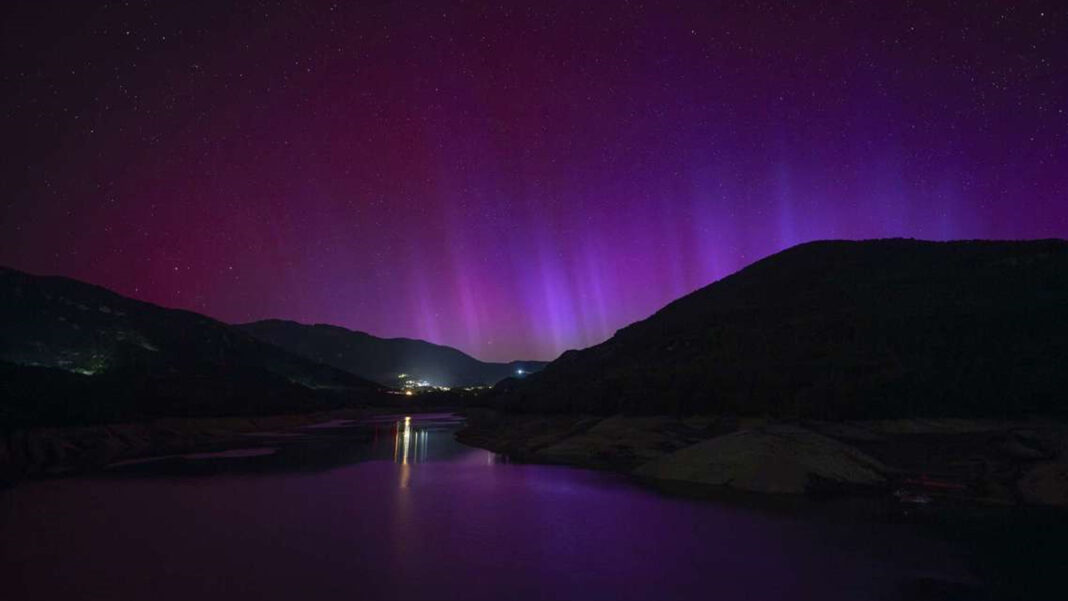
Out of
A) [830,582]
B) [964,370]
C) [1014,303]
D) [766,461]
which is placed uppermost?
[1014,303]

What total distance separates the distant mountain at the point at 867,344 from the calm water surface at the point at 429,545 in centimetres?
2212

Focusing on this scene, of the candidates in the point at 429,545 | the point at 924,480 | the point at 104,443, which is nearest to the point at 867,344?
the point at 924,480

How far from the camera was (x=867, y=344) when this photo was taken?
190 ft

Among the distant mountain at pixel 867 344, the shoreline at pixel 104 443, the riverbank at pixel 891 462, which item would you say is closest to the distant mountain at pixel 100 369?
the shoreline at pixel 104 443

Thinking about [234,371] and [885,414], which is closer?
[885,414]

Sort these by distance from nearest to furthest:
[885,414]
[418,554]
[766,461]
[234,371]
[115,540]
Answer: [418,554]
[115,540]
[766,461]
[885,414]
[234,371]

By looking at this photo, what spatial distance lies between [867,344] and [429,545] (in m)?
48.3

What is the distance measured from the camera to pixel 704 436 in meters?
54.8

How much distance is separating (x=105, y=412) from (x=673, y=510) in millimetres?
71339

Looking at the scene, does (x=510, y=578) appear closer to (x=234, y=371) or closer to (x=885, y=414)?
(x=885, y=414)

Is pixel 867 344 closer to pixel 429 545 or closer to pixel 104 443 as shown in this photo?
pixel 429 545

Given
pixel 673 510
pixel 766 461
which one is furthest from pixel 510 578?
pixel 766 461

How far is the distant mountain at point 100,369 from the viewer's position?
2699 inches

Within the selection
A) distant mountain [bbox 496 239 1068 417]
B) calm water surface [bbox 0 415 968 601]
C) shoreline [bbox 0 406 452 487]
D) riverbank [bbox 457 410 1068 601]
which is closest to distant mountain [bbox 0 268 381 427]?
shoreline [bbox 0 406 452 487]
